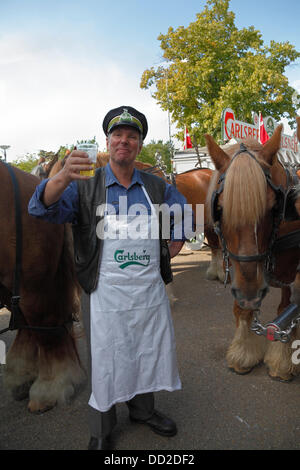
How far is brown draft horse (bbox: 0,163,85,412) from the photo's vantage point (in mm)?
2051

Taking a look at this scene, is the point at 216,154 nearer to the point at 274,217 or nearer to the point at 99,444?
the point at 274,217

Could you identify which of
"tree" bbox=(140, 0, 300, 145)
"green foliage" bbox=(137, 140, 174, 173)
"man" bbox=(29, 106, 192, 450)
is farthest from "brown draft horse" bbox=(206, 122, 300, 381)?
"green foliage" bbox=(137, 140, 174, 173)

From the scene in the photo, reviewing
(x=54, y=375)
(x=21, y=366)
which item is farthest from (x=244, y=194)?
(x=21, y=366)

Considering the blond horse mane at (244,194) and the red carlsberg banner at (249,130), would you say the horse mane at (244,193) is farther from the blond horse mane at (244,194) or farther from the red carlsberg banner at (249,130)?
the red carlsberg banner at (249,130)

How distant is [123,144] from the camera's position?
72.9 inches

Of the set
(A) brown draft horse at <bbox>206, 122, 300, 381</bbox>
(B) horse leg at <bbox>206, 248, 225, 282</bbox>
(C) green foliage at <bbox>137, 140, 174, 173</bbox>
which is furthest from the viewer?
(C) green foliage at <bbox>137, 140, 174, 173</bbox>

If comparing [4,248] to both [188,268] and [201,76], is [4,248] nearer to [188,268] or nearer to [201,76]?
[188,268]

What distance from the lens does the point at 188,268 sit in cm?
698

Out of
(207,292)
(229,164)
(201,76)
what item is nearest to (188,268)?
(207,292)

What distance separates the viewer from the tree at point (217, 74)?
14.7 metres

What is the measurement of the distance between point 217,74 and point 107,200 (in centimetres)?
1626

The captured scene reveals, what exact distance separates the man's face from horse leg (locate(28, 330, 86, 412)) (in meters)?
1.40
